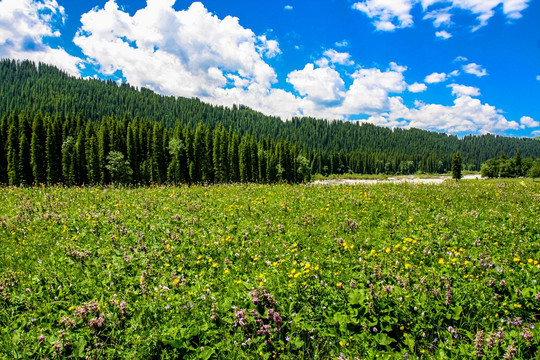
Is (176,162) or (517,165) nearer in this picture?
(176,162)

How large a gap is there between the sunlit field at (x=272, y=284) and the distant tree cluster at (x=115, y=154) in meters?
55.6

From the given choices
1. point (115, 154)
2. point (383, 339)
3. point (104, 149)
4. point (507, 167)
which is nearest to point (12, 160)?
point (104, 149)

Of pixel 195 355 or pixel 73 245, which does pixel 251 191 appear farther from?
pixel 195 355

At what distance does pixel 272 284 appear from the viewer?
202 inches

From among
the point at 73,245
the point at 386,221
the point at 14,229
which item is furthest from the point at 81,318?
the point at 386,221

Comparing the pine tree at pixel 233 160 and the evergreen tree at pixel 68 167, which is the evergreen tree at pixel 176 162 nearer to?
the pine tree at pixel 233 160

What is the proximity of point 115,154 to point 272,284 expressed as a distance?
72339 millimetres

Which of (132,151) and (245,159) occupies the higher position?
(132,151)


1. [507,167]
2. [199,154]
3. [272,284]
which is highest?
[199,154]

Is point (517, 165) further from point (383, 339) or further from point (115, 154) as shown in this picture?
point (383, 339)

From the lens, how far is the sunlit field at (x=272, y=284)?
3.90 metres

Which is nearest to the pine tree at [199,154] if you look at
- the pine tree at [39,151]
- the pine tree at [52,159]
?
the pine tree at [52,159]

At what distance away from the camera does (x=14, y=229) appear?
8.00 metres

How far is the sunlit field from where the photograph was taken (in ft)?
12.8
